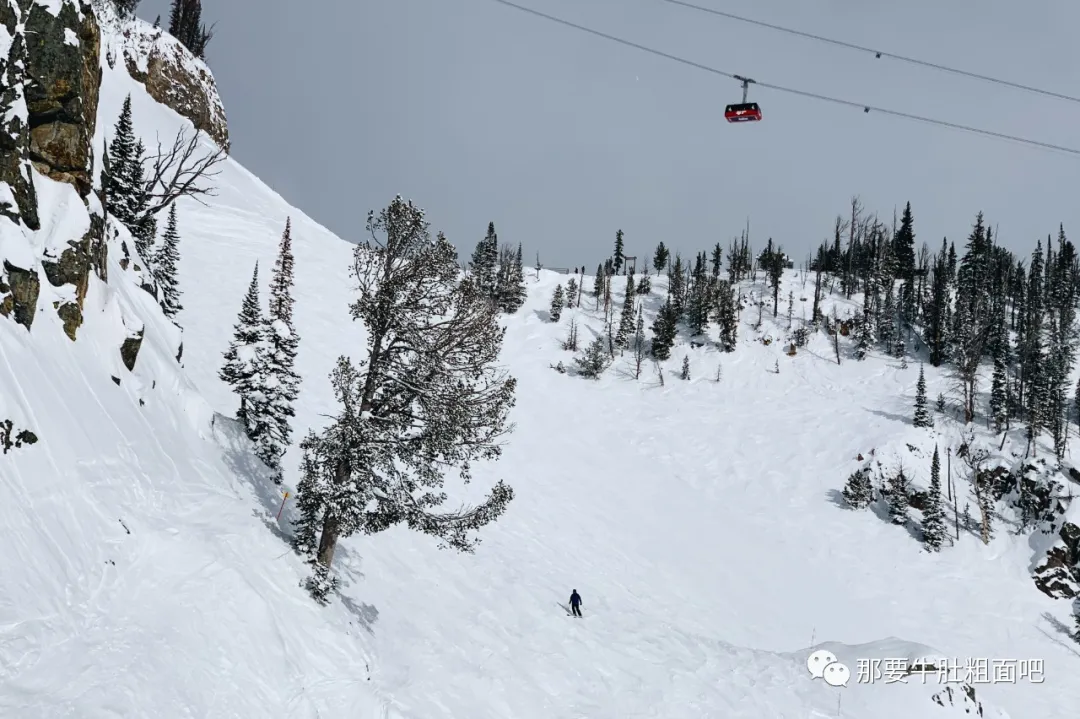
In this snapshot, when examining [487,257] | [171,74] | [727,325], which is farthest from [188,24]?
[727,325]

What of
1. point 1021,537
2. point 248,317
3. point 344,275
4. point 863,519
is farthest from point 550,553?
point 344,275

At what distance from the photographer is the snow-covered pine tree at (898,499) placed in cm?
4297

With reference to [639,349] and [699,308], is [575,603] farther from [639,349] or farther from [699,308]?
[699,308]

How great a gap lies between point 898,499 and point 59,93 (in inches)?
1919

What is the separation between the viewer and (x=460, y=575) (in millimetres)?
22484

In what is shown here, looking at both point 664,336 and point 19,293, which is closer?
point 19,293

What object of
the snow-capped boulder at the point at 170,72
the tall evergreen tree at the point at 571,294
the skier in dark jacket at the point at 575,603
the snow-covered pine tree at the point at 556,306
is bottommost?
the skier in dark jacket at the point at 575,603

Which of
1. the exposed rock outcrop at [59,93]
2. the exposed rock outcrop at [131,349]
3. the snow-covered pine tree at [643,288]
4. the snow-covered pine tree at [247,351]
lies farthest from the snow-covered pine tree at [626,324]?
the exposed rock outcrop at [59,93]

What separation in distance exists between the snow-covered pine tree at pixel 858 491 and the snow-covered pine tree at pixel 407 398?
39.1 meters

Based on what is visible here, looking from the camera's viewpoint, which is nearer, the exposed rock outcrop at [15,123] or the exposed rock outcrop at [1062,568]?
the exposed rock outcrop at [15,123]

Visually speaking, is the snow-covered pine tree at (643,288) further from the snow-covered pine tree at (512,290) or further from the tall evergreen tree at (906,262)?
the tall evergreen tree at (906,262)

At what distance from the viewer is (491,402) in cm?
1405

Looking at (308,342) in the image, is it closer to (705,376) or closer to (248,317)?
(248,317)

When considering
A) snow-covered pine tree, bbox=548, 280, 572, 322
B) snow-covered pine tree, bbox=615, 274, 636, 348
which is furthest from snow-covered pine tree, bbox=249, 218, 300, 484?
snow-covered pine tree, bbox=548, 280, 572, 322
